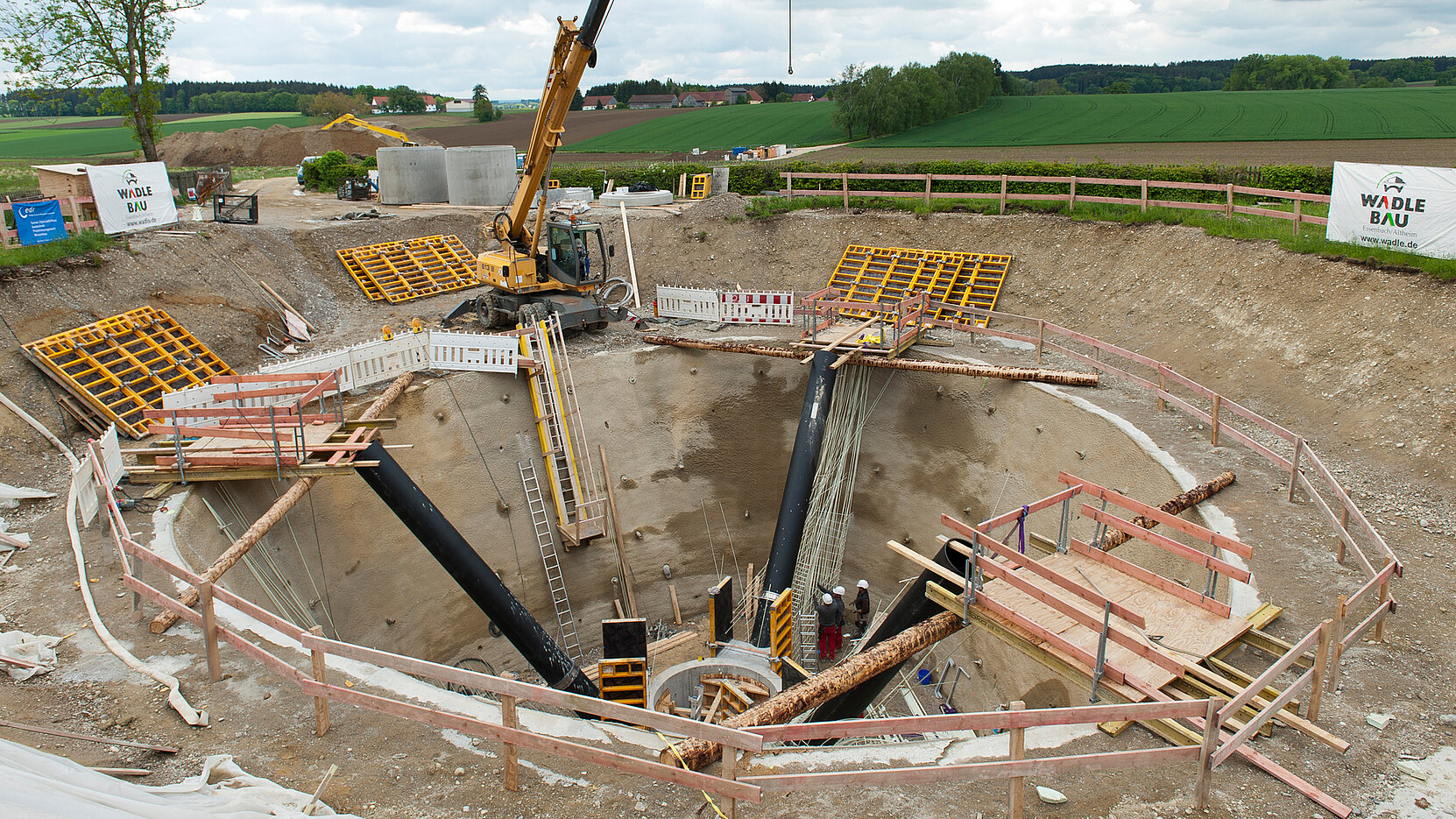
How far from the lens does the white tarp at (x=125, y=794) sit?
14.6ft

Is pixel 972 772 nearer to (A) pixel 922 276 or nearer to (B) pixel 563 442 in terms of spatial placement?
(B) pixel 563 442

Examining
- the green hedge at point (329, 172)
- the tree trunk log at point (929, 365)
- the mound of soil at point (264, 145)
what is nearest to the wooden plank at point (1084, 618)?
the tree trunk log at point (929, 365)

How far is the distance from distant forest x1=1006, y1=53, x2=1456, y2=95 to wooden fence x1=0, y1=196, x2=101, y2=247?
251 feet

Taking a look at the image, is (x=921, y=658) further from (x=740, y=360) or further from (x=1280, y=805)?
(x=1280, y=805)

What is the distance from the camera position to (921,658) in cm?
1647

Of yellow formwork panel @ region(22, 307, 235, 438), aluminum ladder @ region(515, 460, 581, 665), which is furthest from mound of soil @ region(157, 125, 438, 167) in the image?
aluminum ladder @ region(515, 460, 581, 665)

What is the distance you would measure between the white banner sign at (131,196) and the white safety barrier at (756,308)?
14761mm

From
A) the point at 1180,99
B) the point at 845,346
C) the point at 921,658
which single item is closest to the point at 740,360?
the point at 845,346

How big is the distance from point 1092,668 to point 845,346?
456 inches

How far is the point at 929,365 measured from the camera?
1753 cm

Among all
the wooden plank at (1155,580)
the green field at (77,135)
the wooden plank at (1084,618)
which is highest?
the green field at (77,135)

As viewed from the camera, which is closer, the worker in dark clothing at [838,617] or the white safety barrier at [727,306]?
the worker in dark clothing at [838,617]

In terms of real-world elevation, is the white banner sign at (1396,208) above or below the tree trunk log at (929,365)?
above

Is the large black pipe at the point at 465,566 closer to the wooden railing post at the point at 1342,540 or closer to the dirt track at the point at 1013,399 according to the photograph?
the dirt track at the point at 1013,399
